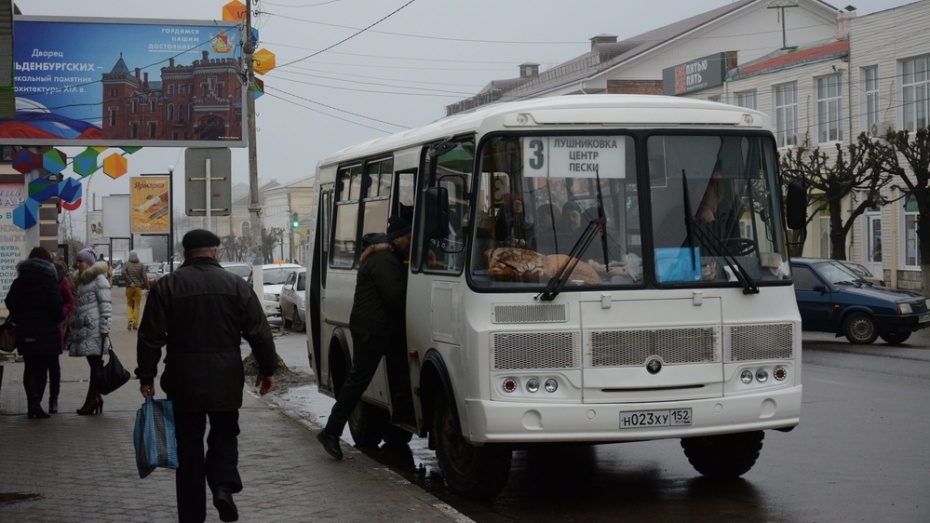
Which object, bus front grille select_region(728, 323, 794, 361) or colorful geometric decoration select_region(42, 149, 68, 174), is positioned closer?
bus front grille select_region(728, 323, 794, 361)

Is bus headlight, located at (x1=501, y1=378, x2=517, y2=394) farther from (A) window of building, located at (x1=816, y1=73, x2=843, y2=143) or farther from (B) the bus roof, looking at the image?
(A) window of building, located at (x1=816, y1=73, x2=843, y2=143)

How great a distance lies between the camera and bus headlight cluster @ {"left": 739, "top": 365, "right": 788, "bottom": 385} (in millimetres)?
8859

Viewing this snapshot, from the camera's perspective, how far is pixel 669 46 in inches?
2670

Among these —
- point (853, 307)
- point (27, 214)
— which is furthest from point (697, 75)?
point (27, 214)

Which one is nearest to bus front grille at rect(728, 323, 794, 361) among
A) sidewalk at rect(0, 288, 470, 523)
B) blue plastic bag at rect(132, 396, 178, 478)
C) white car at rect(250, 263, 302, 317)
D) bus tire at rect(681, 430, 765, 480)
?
bus tire at rect(681, 430, 765, 480)

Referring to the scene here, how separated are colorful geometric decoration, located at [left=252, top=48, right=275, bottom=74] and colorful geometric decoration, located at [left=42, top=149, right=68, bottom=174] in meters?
4.53

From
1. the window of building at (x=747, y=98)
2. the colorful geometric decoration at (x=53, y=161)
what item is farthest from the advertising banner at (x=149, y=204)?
the colorful geometric decoration at (x=53, y=161)

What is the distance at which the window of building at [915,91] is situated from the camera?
40.7 meters

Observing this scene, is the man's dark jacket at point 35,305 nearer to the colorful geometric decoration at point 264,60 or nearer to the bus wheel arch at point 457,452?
the bus wheel arch at point 457,452

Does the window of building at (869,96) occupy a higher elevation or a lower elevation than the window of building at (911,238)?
higher

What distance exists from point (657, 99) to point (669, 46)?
6017 cm

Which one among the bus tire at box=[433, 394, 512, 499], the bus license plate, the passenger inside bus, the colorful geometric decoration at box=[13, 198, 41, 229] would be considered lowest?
the bus tire at box=[433, 394, 512, 499]

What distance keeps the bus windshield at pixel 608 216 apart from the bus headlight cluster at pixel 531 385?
1.97 feet

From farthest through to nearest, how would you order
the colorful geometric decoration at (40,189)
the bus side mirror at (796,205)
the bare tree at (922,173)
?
1. the bare tree at (922,173)
2. the colorful geometric decoration at (40,189)
3. the bus side mirror at (796,205)
